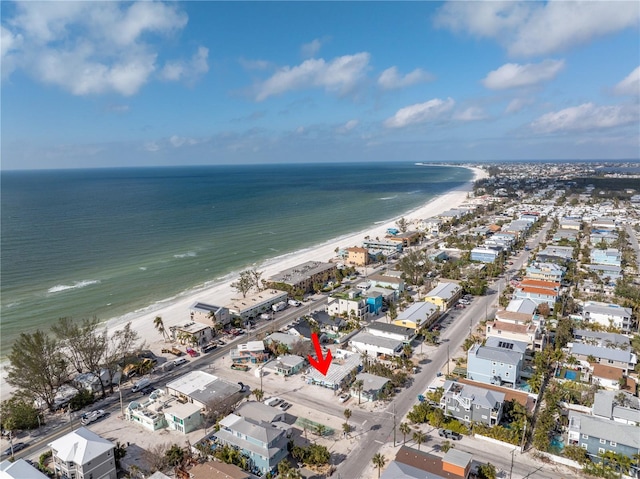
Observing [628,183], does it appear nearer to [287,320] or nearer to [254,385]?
[287,320]

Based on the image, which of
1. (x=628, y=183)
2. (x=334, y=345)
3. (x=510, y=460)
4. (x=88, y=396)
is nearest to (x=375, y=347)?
(x=334, y=345)

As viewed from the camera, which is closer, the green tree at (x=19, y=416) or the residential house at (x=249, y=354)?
the green tree at (x=19, y=416)

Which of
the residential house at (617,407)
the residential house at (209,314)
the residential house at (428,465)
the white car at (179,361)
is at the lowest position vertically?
the white car at (179,361)

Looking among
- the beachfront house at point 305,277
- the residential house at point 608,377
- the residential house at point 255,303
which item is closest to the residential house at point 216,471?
the residential house at point 255,303

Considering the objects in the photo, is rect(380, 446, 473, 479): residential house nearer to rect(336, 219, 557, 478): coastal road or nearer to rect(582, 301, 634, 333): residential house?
rect(336, 219, 557, 478): coastal road

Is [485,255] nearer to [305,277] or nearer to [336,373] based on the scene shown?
[305,277]

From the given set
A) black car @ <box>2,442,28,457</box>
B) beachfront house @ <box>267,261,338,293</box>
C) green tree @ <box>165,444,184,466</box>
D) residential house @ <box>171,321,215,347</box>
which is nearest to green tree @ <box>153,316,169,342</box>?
residential house @ <box>171,321,215,347</box>

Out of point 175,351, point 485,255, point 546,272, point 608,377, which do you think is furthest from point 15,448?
point 485,255

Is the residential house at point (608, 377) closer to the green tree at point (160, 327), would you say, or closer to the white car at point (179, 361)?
the white car at point (179, 361)
